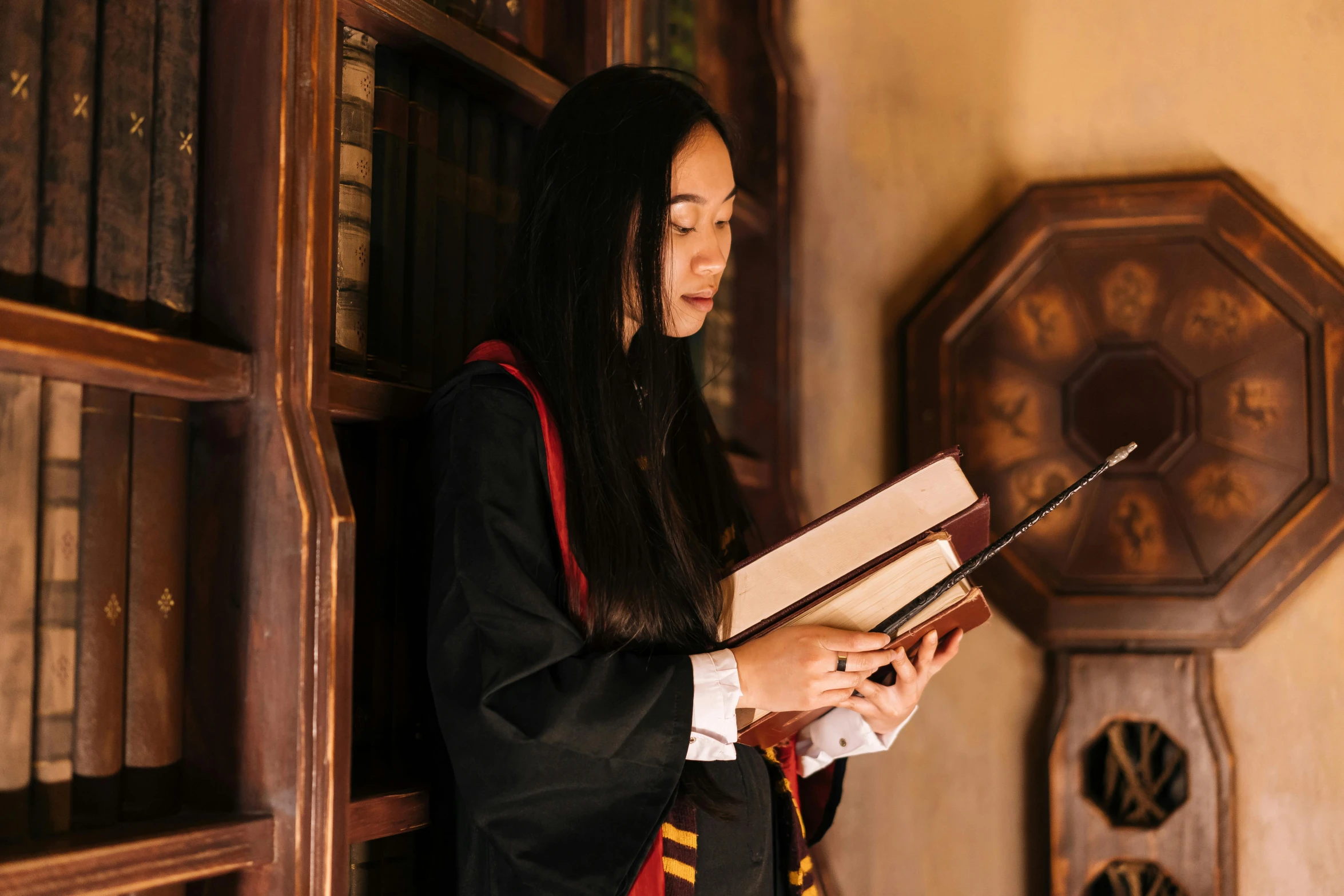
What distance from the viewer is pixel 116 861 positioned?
77cm

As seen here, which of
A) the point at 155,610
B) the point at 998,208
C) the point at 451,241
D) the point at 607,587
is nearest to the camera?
the point at 155,610

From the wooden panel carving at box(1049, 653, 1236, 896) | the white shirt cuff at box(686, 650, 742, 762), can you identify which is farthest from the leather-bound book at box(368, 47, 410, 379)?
the wooden panel carving at box(1049, 653, 1236, 896)

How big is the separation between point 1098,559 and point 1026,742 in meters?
0.32

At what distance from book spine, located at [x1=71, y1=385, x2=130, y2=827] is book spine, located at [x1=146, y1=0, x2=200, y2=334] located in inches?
3.8

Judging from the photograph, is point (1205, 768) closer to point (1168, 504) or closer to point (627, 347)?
point (1168, 504)

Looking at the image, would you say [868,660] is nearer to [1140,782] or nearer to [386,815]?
[386,815]

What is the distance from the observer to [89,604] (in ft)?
2.72

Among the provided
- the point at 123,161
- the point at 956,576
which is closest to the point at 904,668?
the point at 956,576

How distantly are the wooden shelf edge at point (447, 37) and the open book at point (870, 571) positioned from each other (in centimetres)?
60

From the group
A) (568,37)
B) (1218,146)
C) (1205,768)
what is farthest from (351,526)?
(1218,146)

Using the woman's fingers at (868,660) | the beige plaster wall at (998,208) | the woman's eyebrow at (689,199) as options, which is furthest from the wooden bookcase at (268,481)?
the beige plaster wall at (998,208)

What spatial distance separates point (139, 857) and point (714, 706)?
45 cm

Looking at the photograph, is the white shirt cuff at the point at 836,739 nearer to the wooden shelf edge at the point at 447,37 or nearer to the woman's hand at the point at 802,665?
the woman's hand at the point at 802,665

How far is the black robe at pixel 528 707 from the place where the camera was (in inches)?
35.5
